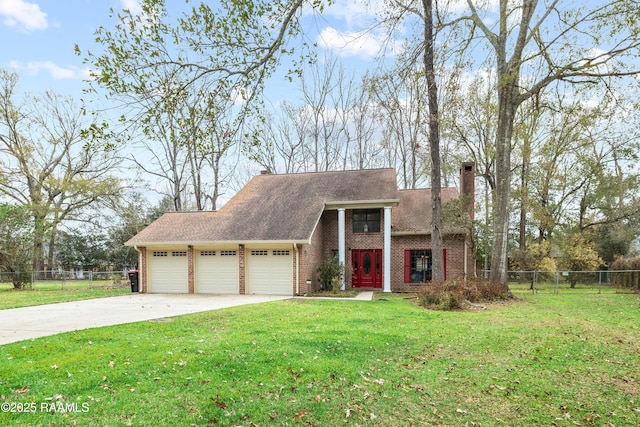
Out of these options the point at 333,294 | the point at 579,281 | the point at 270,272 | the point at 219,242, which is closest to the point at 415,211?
the point at 333,294

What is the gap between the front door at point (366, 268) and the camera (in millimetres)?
18688

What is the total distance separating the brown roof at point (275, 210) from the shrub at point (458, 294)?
5577 mm

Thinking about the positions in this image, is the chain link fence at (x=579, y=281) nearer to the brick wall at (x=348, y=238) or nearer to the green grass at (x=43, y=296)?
the brick wall at (x=348, y=238)

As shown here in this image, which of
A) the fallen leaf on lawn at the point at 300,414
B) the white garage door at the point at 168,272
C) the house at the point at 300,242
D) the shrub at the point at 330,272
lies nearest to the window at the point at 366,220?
the house at the point at 300,242

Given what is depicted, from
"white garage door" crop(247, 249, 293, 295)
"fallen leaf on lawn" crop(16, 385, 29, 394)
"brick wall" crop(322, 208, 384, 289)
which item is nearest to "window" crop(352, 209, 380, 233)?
"brick wall" crop(322, 208, 384, 289)

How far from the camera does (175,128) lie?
4.69 m

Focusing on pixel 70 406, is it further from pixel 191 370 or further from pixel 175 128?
pixel 175 128

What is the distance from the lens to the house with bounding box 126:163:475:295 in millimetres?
16578

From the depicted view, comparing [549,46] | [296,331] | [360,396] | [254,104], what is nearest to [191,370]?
[360,396]

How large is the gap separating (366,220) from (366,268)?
8.01 ft

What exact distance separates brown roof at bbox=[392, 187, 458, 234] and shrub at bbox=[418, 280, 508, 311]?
4.48m

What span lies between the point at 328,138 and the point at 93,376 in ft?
92.8

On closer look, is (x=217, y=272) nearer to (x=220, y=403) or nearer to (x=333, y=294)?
(x=333, y=294)

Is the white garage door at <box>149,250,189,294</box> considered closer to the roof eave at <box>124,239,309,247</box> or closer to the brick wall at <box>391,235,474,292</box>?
the roof eave at <box>124,239,309,247</box>
